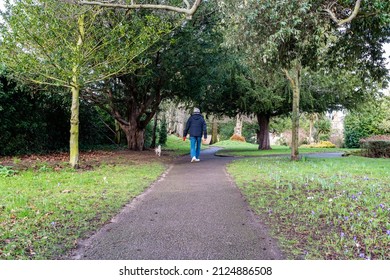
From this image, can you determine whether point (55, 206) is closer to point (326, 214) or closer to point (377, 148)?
point (326, 214)

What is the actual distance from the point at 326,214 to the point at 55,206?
13.5 feet

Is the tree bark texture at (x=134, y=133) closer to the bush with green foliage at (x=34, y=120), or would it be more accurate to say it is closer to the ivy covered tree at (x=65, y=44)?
the bush with green foliage at (x=34, y=120)

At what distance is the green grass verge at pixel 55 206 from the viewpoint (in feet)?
10.4

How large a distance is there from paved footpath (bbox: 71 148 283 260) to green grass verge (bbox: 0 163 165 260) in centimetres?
28

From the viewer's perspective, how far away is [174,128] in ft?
145

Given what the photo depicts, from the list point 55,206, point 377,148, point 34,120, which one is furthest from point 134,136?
point 377,148

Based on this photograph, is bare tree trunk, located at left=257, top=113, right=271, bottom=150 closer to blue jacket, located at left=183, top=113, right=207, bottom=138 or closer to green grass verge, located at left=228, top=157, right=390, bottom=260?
blue jacket, located at left=183, top=113, right=207, bottom=138

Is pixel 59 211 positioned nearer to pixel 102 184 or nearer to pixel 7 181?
pixel 102 184

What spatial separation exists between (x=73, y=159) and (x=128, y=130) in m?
7.62

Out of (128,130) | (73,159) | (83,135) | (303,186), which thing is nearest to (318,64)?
(303,186)

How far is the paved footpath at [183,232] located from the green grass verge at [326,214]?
292 millimetres

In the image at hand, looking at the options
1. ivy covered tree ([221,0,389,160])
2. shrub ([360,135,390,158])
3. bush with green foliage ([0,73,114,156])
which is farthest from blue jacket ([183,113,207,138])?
shrub ([360,135,390,158])

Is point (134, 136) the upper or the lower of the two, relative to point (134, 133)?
lower

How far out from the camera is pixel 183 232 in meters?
3.61
